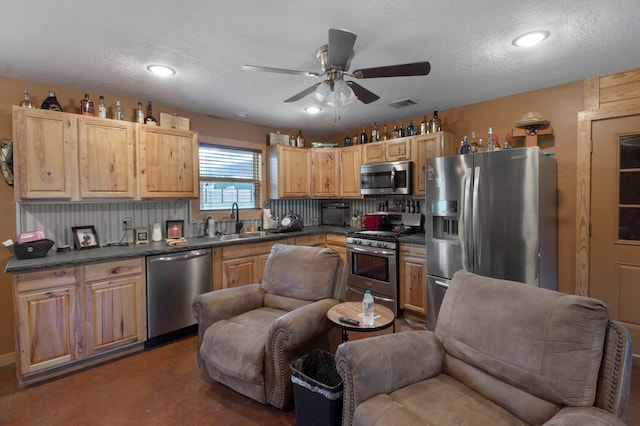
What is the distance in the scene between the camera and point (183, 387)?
7.77 feet

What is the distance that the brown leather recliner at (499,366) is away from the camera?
1223 millimetres

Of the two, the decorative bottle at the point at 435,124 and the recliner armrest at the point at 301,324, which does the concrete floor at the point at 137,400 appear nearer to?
the recliner armrest at the point at 301,324

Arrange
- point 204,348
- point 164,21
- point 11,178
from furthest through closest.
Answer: point 11,178 → point 204,348 → point 164,21

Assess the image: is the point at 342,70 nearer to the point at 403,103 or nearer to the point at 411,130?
the point at 403,103

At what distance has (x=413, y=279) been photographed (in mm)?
3553

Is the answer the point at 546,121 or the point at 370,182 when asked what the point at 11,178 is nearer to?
the point at 370,182

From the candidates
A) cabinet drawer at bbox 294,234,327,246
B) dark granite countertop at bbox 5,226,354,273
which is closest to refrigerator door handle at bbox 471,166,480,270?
cabinet drawer at bbox 294,234,327,246

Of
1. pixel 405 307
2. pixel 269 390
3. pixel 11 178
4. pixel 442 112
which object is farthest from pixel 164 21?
pixel 405 307

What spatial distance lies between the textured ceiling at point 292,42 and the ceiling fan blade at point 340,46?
0.75ft

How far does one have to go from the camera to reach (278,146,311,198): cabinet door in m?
4.53

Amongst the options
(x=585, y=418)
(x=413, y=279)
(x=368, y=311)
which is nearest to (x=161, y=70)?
(x=368, y=311)

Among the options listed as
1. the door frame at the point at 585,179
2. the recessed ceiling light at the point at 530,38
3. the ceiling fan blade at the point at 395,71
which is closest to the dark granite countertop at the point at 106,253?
the ceiling fan blade at the point at 395,71

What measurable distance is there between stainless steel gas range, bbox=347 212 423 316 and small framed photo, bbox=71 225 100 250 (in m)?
2.80

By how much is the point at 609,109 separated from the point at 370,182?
244 centimetres
